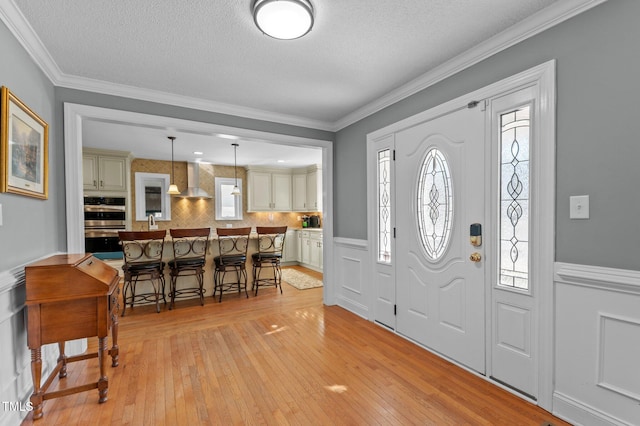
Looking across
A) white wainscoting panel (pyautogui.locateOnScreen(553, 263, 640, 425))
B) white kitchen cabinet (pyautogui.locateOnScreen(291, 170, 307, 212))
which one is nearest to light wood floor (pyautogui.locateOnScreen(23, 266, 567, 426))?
white wainscoting panel (pyautogui.locateOnScreen(553, 263, 640, 425))

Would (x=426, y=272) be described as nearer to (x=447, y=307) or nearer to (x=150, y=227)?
(x=447, y=307)

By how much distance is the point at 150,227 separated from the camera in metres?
6.06

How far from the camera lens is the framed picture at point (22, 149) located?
69.2 inches

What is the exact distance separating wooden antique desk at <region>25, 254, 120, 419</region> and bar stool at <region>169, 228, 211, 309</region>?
207cm

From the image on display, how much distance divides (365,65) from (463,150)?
1.12 m

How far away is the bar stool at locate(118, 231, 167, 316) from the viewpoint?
3.90 metres

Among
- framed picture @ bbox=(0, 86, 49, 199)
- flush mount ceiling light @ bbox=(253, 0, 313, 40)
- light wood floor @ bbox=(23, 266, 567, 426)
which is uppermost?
flush mount ceiling light @ bbox=(253, 0, 313, 40)

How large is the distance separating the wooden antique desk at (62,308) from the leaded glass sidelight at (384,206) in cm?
257

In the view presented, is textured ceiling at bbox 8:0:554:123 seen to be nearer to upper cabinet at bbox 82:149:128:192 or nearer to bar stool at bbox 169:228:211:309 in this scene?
bar stool at bbox 169:228:211:309

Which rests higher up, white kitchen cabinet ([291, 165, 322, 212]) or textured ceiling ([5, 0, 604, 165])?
textured ceiling ([5, 0, 604, 165])

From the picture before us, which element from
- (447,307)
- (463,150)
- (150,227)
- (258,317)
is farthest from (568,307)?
(150,227)

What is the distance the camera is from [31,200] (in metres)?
2.19

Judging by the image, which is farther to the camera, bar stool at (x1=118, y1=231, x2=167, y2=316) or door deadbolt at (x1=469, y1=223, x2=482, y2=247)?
bar stool at (x1=118, y1=231, x2=167, y2=316)

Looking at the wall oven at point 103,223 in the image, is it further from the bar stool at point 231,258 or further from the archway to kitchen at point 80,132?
the archway to kitchen at point 80,132
